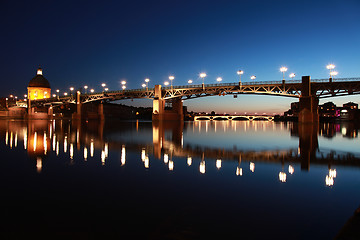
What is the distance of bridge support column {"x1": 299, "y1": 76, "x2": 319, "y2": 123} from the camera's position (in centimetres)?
6334

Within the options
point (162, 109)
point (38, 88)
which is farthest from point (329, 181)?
point (38, 88)

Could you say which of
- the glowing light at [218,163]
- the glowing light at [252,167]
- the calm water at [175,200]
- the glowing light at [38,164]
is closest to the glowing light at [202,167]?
the calm water at [175,200]

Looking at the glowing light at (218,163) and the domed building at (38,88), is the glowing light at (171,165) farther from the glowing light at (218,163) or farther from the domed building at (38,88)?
the domed building at (38,88)

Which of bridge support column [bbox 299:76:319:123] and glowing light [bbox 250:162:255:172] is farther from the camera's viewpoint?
bridge support column [bbox 299:76:319:123]

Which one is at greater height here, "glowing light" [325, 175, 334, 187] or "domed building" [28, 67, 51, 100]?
"domed building" [28, 67, 51, 100]

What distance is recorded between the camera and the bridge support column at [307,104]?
208 ft

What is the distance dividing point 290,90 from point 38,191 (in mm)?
73299

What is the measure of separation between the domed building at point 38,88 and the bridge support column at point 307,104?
157 m

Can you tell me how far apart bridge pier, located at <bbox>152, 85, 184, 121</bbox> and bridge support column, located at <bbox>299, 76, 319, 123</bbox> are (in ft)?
130

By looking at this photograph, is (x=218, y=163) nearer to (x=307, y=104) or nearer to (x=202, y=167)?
(x=202, y=167)

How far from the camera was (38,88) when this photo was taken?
520 ft

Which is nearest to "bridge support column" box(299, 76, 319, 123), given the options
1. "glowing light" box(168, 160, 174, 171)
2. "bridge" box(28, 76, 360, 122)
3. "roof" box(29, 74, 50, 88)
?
"bridge" box(28, 76, 360, 122)

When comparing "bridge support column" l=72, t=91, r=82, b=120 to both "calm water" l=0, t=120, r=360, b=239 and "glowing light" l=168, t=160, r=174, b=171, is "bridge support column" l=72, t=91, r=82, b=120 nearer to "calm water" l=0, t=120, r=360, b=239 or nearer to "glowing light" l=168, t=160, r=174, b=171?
"calm water" l=0, t=120, r=360, b=239

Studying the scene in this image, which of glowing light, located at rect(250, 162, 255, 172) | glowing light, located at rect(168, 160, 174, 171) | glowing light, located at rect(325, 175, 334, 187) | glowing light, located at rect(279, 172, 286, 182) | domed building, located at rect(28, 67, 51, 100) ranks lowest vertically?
glowing light, located at rect(325, 175, 334, 187)
